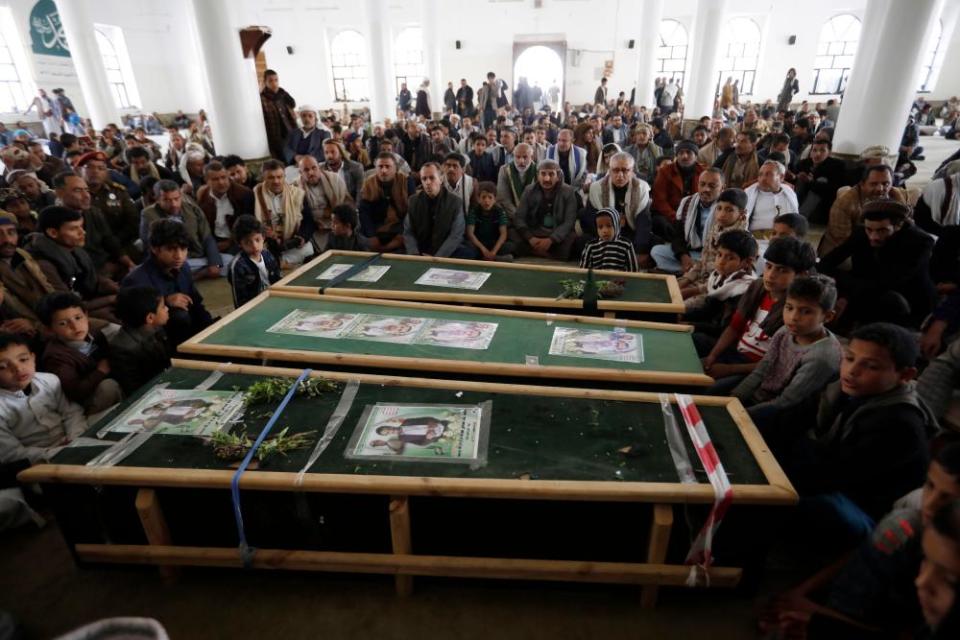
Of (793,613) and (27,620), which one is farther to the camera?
(27,620)

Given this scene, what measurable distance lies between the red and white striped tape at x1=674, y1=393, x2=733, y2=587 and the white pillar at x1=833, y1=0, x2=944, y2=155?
650 cm

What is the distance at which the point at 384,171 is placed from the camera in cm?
559

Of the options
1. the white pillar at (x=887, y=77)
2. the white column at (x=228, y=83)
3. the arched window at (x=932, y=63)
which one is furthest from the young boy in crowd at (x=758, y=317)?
the arched window at (x=932, y=63)

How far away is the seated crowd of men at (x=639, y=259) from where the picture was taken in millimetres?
1961

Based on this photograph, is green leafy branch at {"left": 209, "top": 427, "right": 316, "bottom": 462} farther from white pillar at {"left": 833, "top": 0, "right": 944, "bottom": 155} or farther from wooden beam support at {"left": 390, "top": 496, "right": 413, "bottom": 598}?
white pillar at {"left": 833, "top": 0, "right": 944, "bottom": 155}

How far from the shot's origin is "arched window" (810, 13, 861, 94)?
1852 centimetres

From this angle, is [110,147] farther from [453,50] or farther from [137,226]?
[453,50]

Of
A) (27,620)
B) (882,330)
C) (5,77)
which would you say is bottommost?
(27,620)

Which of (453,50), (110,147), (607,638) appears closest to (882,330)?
(607,638)

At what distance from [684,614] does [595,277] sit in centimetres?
218

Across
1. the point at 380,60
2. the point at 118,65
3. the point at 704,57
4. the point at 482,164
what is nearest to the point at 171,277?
the point at 482,164

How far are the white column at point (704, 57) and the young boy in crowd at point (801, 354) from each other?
11360 mm

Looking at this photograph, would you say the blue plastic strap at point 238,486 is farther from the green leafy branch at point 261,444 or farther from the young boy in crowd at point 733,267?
the young boy in crowd at point 733,267

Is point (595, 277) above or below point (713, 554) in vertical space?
above
